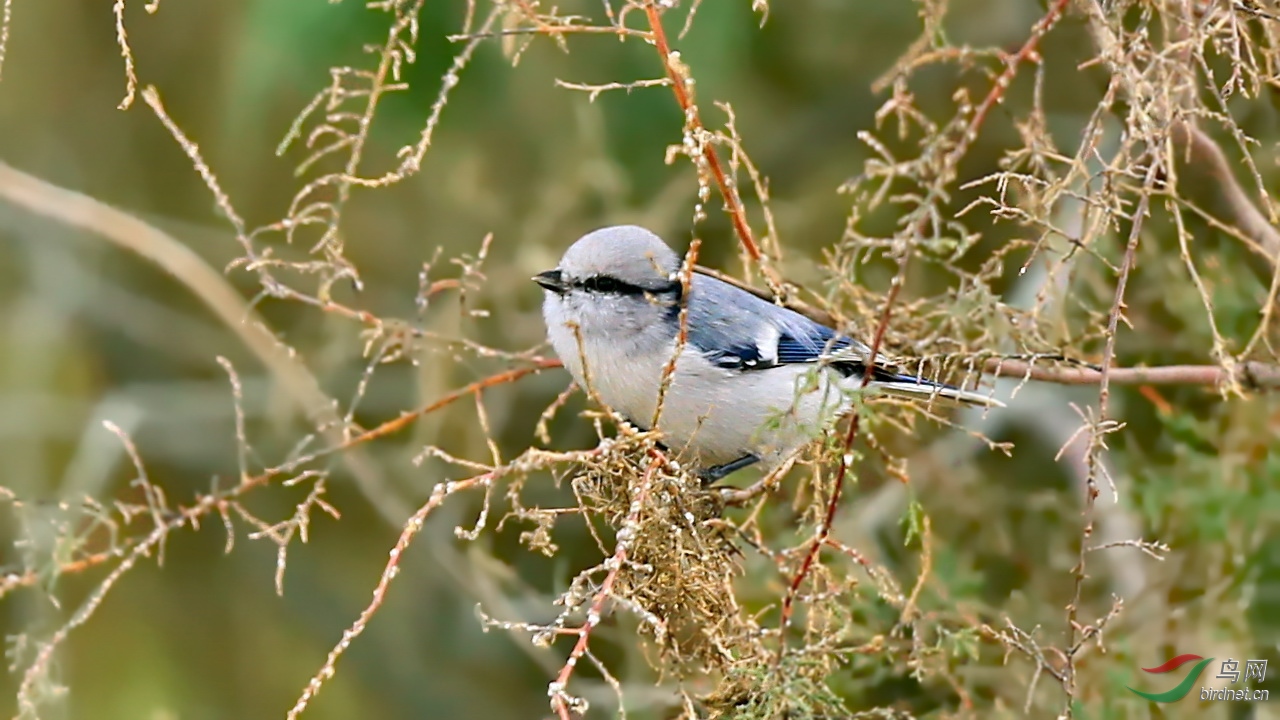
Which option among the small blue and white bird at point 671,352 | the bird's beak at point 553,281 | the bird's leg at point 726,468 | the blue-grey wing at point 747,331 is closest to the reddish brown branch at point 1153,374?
the small blue and white bird at point 671,352

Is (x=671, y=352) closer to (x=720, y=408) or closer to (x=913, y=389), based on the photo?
(x=720, y=408)

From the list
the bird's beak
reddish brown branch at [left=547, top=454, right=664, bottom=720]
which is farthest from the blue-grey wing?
reddish brown branch at [left=547, top=454, right=664, bottom=720]

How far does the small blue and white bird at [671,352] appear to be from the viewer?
378 centimetres

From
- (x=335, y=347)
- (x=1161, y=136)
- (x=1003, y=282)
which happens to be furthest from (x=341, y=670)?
(x=1161, y=136)

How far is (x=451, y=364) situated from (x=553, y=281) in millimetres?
1854

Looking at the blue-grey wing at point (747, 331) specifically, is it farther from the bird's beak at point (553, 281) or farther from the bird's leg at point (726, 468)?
the bird's beak at point (553, 281)

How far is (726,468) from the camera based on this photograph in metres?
4.04

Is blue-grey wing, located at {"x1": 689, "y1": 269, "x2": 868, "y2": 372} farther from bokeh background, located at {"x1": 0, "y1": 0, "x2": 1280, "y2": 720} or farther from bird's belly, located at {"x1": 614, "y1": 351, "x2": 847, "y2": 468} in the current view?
bokeh background, located at {"x1": 0, "y1": 0, "x2": 1280, "y2": 720}

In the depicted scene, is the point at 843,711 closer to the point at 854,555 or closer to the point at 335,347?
the point at 854,555

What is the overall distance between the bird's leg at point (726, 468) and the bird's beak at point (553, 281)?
2.20 ft

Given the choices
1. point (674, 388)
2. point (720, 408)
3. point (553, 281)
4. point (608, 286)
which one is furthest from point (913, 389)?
point (553, 281)

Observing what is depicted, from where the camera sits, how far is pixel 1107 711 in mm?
3953

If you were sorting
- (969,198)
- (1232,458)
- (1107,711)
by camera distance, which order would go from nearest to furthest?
1. (1107,711)
2. (1232,458)
3. (969,198)

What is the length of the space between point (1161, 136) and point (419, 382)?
3.69 metres
